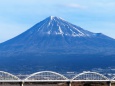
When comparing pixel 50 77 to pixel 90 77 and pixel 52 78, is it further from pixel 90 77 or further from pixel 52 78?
pixel 90 77

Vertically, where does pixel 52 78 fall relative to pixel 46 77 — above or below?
below

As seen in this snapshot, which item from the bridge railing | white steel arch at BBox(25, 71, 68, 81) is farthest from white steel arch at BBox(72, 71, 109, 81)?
white steel arch at BBox(25, 71, 68, 81)

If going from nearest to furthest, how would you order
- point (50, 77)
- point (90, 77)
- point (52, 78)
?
point (52, 78)
point (50, 77)
point (90, 77)

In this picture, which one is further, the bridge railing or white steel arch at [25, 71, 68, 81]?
white steel arch at [25, 71, 68, 81]

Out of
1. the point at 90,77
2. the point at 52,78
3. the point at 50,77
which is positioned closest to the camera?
the point at 52,78

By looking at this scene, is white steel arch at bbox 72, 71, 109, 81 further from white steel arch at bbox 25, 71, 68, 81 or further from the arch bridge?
white steel arch at bbox 25, 71, 68, 81

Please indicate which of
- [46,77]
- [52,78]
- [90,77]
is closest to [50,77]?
[52,78]

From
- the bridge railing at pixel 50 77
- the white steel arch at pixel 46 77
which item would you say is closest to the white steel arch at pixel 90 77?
the bridge railing at pixel 50 77

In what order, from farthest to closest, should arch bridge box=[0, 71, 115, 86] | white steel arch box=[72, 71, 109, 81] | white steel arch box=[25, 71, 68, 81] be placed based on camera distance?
white steel arch box=[72, 71, 109, 81] < white steel arch box=[25, 71, 68, 81] < arch bridge box=[0, 71, 115, 86]

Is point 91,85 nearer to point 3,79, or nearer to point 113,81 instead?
point 113,81

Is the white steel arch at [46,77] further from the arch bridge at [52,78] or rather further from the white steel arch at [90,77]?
the white steel arch at [90,77]

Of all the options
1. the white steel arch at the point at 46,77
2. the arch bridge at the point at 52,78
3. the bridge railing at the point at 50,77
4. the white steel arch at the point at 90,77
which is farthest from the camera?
the white steel arch at the point at 90,77
